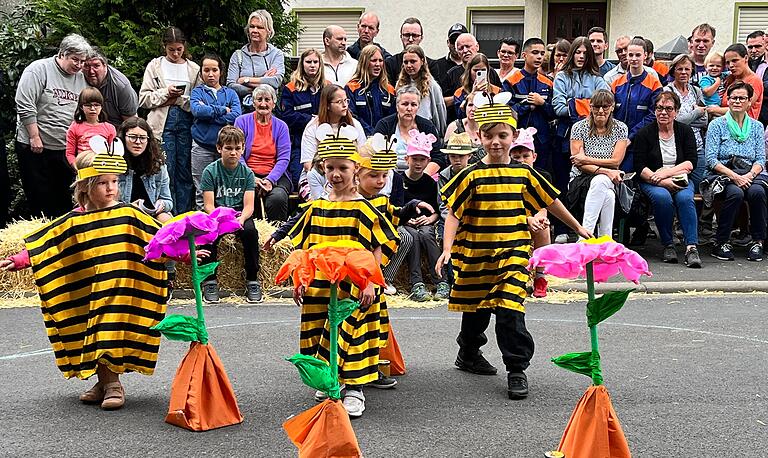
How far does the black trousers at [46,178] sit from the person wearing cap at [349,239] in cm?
611

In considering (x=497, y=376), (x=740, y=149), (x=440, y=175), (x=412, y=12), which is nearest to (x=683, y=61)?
(x=740, y=149)

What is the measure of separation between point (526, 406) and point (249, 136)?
618 centimetres

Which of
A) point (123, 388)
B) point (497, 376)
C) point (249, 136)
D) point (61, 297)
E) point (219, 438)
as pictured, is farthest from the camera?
point (249, 136)

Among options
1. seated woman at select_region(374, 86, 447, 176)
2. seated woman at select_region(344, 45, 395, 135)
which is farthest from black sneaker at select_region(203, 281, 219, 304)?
seated woman at select_region(344, 45, 395, 135)

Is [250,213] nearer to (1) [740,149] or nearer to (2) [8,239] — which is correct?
(2) [8,239]

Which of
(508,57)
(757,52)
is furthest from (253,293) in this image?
(757,52)

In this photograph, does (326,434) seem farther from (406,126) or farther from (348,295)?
(406,126)

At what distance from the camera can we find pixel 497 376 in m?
6.92

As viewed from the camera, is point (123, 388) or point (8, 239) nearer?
point (123, 388)

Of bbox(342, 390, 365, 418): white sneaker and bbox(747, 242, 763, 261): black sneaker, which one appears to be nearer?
bbox(342, 390, 365, 418): white sneaker

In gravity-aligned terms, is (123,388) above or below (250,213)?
below

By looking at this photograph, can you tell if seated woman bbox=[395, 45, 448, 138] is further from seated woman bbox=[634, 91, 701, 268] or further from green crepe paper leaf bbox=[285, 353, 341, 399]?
green crepe paper leaf bbox=[285, 353, 341, 399]

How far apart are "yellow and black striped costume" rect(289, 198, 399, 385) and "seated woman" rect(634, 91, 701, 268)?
21.1ft

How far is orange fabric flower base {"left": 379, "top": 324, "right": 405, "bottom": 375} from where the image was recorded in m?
6.81
